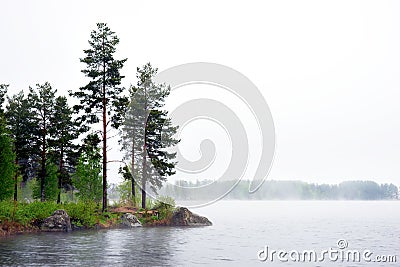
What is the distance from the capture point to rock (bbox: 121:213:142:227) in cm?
4981

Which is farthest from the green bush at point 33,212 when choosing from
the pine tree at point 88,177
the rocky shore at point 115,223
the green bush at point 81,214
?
the pine tree at point 88,177

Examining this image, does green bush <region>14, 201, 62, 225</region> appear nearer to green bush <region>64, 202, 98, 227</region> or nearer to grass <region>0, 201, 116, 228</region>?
grass <region>0, 201, 116, 228</region>

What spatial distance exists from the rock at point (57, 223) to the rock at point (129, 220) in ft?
23.6

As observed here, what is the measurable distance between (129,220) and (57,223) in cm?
915

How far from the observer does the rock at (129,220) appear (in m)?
49.8

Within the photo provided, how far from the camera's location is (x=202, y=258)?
27.5m

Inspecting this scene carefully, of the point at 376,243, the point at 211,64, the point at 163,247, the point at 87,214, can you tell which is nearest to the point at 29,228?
the point at 87,214

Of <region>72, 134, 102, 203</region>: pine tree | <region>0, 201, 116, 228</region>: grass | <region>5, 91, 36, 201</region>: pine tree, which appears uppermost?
<region>5, 91, 36, 201</region>: pine tree

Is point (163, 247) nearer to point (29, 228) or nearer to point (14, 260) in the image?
point (14, 260)

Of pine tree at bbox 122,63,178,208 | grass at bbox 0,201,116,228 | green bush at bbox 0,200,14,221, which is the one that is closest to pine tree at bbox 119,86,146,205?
pine tree at bbox 122,63,178,208

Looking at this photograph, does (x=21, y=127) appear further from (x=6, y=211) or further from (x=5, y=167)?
(x=6, y=211)

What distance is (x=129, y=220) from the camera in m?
50.2

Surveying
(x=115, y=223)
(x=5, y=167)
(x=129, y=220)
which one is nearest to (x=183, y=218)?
(x=129, y=220)

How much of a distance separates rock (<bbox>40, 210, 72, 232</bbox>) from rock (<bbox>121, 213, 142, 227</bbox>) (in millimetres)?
7181
